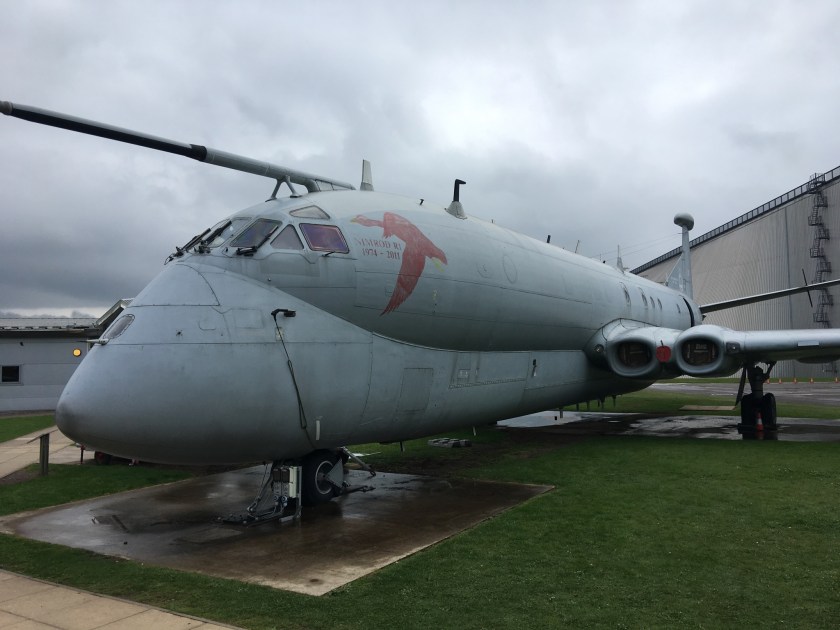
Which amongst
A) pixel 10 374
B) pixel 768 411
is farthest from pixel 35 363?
pixel 768 411

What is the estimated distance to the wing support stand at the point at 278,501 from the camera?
7918mm

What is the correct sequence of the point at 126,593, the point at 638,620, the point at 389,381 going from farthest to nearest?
the point at 389,381 < the point at 126,593 < the point at 638,620

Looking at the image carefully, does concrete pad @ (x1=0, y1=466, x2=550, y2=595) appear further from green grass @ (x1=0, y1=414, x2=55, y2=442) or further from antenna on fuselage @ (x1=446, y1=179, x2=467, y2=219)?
green grass @ (x1=0, y1=414, x2=55, y2=442)

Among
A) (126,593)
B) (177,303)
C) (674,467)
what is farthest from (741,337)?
(126,593)

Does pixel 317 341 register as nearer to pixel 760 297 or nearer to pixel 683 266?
pixel 760 297

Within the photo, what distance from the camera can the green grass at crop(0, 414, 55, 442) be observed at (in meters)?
19.2

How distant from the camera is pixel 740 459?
11.3m

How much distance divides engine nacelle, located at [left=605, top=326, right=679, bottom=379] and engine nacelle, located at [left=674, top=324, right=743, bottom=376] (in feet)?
0.82

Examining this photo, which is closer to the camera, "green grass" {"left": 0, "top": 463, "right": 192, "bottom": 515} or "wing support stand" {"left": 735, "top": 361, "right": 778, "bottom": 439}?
"green grass" {"left": 0, "top": 463, "right": 192, "bottom": 515}

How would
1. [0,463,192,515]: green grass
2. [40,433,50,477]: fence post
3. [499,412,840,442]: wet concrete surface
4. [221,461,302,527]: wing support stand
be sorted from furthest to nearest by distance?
[499,412,840,442]: wet concrete surface → [40,433,50,477]: fence post → [0,463,192,515]: green grass → [221,461,302,527]: wing support stand

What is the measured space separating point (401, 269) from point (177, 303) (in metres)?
2.82

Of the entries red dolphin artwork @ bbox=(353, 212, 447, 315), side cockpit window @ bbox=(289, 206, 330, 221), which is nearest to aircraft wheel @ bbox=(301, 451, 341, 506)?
red dolphin artwork @ bbox=(353, 212, 447, 315)

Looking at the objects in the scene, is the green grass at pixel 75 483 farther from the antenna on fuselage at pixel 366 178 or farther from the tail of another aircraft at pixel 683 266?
the tail of another aircraft at pixel 683 266

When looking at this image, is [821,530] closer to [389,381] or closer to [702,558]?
[702,558]
